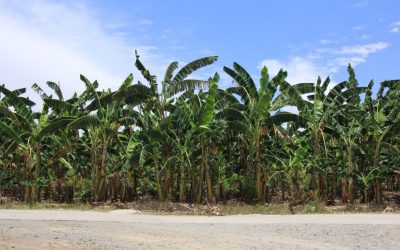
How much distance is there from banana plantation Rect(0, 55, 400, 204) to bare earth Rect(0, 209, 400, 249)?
19.8 ft

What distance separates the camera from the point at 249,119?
1966 cm

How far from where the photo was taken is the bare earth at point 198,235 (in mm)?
8695

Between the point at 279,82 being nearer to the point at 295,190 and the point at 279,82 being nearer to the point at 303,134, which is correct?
the point at 303,134

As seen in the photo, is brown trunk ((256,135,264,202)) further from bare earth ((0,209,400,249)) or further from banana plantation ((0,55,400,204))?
bare earth ((0,209,400,249))

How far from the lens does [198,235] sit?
1039cm

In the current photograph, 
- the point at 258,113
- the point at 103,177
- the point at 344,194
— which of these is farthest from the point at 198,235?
the point at 344,194

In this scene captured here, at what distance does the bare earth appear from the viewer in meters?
8.70

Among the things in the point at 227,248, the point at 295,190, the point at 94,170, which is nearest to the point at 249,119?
the point at 295,190

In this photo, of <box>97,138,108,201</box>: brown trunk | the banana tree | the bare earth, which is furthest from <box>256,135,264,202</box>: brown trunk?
<box>97,138,108,201</box>: brown trunk

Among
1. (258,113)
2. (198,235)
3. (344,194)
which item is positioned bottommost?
(198,235)

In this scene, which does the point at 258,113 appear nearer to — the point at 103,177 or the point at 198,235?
the point at 103,177

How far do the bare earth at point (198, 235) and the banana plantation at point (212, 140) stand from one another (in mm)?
6027

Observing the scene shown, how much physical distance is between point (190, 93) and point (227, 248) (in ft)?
39.7

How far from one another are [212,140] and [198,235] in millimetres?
9608
